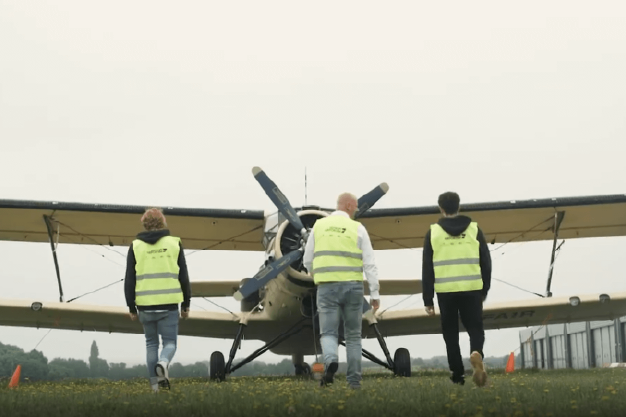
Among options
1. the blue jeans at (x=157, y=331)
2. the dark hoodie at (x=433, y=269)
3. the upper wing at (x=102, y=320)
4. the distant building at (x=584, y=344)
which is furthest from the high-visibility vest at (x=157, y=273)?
the distant building at (x=584, y=344)

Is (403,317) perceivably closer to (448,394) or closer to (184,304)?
(184,304)

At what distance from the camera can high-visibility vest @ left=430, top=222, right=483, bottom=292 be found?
7871mm

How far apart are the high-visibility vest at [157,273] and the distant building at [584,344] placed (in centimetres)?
2747

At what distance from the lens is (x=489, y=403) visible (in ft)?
17.6

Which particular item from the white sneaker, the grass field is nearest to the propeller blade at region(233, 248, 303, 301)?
the white sneaker

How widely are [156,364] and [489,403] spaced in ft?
12.4

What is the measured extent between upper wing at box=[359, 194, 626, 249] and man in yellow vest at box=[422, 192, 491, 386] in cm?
756

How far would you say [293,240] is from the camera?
12.8 m

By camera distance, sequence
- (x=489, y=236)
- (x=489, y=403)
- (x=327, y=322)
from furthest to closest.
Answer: (x=489, y=236), (x=327, y=322), (x=489, y=403)

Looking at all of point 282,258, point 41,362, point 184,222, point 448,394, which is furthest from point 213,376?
point 448,394

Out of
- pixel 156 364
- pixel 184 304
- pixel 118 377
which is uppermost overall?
pixel 184 304

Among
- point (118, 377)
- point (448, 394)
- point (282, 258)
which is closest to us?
point (448, 394)

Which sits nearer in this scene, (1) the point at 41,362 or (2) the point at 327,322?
(2) the point at 327,322

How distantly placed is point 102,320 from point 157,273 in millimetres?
8689
